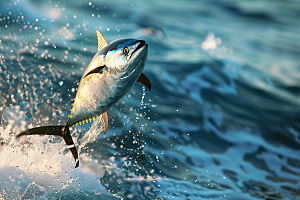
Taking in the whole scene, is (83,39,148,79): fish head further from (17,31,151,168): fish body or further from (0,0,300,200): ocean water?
(0,0,300,200): ocean water

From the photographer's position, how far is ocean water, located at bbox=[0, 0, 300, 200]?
12.0 feet

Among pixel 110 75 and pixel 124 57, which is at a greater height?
pixel 124 57

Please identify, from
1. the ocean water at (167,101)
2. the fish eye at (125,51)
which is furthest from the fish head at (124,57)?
the ocean water at (167,101)

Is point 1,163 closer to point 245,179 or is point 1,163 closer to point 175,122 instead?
point 175,122

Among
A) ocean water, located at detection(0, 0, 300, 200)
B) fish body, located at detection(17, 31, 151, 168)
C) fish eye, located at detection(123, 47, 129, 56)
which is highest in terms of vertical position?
ocean water, located at detection(0, 0, 300, 200)

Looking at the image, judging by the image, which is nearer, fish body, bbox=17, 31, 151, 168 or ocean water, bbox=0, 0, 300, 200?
fish body, bbox=17, 31, 151, 168

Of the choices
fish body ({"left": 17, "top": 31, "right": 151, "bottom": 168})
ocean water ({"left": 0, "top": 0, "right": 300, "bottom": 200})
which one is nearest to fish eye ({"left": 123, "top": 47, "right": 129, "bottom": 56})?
fish body ({"left": 17, "top": 31, "right": 151, "bottom": 168})

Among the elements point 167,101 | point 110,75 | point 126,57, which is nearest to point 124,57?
point 126,57

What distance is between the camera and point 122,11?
3.94m

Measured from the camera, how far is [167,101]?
4871 millimetres

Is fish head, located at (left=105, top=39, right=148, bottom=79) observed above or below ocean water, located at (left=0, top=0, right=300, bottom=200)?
below

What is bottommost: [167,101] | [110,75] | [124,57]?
[110,75]

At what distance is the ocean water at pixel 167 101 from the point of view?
3648 millimetres

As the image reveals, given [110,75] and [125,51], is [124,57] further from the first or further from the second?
[110,75]
